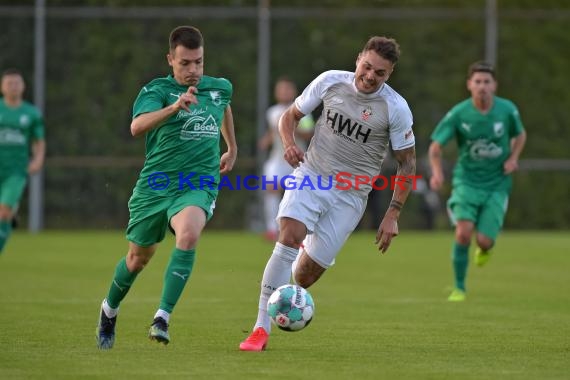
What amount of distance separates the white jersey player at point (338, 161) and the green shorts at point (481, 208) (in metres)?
3.68

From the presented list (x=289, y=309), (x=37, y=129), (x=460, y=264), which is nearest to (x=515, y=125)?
(x=460, y=264)

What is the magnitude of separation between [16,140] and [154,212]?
7.17 metres

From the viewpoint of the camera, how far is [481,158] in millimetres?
11992

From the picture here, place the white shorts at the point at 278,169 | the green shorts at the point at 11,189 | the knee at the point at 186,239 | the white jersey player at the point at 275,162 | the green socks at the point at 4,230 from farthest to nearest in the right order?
the white shorts at the point at 278,169, the white jersey player at the point at 275,162, the green shorts at the point at 11,189, the green socks at the point at 4,230, the knee at the point at 186,239

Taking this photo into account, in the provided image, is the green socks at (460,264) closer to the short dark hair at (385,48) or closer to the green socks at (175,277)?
the short dark hair at (385,48)

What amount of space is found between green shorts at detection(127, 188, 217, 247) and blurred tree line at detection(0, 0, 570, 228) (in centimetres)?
1338

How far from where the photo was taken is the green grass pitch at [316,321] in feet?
22.4

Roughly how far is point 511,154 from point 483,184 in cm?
42

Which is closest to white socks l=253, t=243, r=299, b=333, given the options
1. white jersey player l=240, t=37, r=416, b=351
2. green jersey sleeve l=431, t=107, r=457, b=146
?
white jersey player l=240, t=37, r=416, b=351

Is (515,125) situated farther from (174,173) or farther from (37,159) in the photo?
(37,159)

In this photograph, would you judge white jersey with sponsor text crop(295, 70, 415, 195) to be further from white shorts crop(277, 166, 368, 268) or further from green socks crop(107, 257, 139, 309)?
green socks crop(107, 257, 139, 309)

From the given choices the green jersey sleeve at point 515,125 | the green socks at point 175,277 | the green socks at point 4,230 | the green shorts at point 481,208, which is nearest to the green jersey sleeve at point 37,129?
the green socks at point 4,230

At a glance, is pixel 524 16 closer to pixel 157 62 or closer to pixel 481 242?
pixel 157 62

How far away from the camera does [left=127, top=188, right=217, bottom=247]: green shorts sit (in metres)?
7.65
